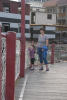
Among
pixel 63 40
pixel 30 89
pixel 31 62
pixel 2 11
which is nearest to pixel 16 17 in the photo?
pixel 2 11

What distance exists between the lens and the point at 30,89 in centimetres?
822

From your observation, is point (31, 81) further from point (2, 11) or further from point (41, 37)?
point (2, 11)

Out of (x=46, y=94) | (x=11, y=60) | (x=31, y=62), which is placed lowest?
(x=31, y=62)

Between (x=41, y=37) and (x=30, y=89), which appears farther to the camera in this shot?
(x=41, y=37)

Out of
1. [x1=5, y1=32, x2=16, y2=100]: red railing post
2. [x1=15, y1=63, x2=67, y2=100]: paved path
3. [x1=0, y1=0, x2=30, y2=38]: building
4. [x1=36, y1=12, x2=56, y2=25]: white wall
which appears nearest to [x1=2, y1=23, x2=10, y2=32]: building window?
[x1=0, y1=0, x2=30, y2=38]: building

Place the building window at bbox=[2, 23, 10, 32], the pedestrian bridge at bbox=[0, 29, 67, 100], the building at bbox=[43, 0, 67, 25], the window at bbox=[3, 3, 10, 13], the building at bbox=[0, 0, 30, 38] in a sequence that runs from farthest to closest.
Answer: the building at bbox=[43, 0, 67, 25] → the window at bbox=[3, 3, 10, 13] → the building at bbox=[0, 0, 30, 38] → the building window at bbox=[2, 23, 10, 32] → the pedestrian bridge at bbox=[0, 29, 67, 100]

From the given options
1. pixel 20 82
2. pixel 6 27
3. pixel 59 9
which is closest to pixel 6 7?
pixel 6 27

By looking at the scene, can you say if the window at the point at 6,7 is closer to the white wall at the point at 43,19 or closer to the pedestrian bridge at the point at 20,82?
the white wall at the point at 43,19

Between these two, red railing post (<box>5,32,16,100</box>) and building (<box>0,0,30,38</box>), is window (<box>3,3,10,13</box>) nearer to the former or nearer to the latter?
building (<box>0,0,30,38</box>)

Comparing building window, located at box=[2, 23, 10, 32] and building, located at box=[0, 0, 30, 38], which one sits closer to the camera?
building window, located at box=[2, 23, 10, 32]

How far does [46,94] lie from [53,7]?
78400 millimetres

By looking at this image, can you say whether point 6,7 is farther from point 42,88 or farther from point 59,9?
point 42,88

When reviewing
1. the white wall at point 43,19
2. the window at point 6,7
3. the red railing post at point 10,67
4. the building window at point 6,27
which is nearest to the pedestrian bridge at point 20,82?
the red railing post at point 10,67

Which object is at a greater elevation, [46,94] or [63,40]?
[46,94]
